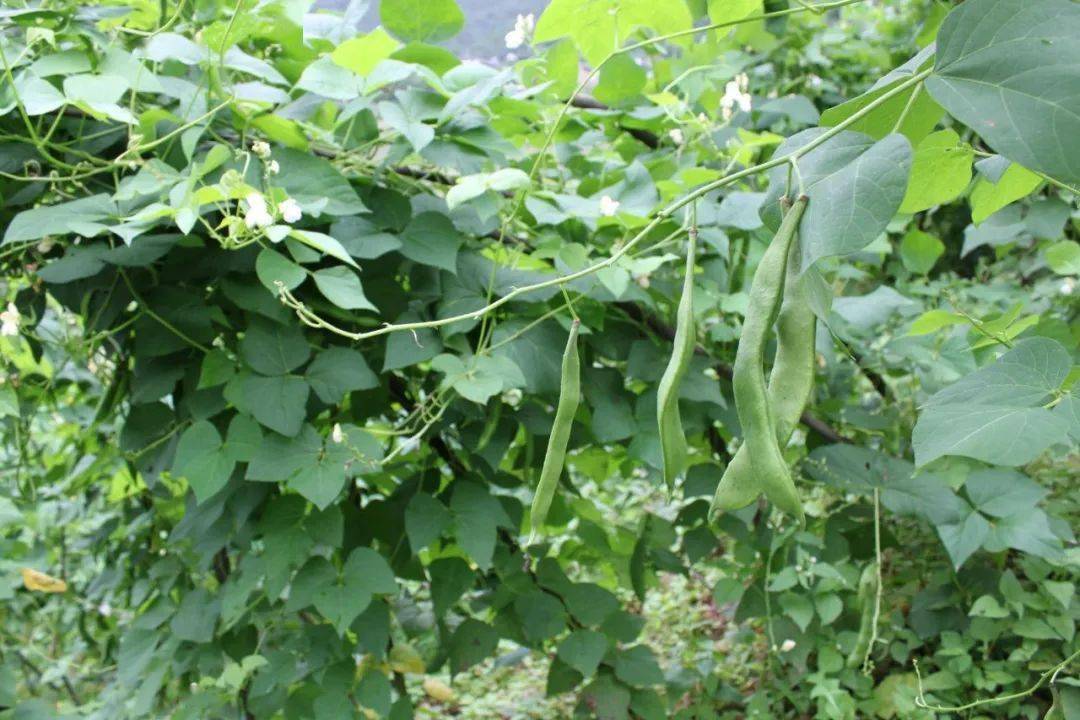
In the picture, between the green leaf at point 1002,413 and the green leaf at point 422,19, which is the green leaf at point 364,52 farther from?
the green leaf at point 1002,413

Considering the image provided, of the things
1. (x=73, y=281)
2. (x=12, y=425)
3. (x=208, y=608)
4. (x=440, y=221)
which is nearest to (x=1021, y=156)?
(x=440, y=221)

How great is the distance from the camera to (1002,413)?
2.80 feet

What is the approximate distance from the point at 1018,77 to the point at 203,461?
126 cm

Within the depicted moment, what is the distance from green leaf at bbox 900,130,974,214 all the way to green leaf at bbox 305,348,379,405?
0.88m

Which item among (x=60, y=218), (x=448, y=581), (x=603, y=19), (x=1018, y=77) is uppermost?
(x=1018, y=77)

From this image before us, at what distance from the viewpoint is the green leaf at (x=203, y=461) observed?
60.7 inches

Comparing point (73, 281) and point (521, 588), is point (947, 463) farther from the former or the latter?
point (73, 281)

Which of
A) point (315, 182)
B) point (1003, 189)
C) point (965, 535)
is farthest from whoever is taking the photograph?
point (965, 535)

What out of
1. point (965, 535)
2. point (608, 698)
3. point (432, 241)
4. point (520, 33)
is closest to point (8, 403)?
point (432, 241)

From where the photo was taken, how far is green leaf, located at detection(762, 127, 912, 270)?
62 centimetres

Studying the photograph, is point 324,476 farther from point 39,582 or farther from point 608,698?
point 39,582

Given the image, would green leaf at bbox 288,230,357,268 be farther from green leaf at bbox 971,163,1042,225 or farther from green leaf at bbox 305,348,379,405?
green leaf at bbox 971,163,1042,225

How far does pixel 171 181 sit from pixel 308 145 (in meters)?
0.22

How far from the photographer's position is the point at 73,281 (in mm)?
1656
